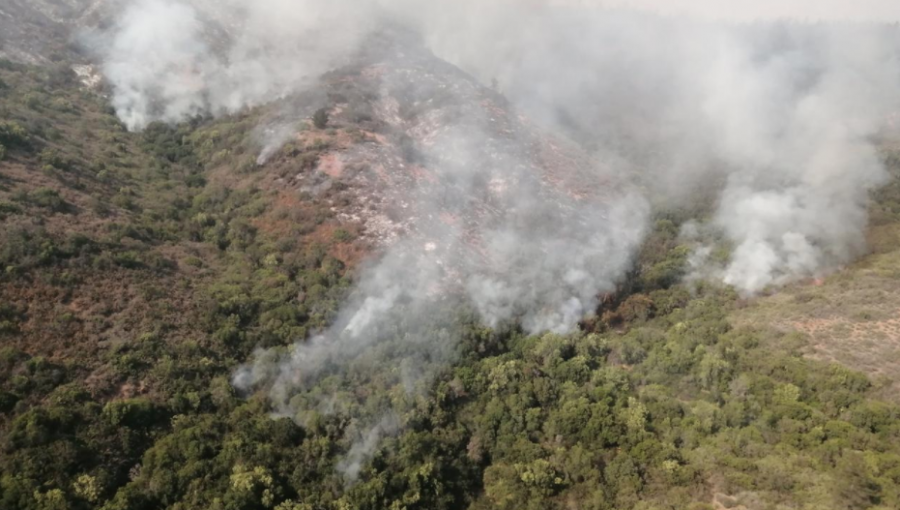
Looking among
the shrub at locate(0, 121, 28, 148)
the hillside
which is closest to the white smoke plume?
the hillside

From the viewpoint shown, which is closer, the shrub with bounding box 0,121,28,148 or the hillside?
the hillside

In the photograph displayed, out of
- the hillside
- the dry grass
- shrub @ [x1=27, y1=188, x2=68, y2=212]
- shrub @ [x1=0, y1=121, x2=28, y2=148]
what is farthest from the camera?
shrub @ [x1=0, y1=121, x2=28, y2=148]

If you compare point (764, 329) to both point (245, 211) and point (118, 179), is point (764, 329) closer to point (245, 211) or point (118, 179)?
point (245, 211)

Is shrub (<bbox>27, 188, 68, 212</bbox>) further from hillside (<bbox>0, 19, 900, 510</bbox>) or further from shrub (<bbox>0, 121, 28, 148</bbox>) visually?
shrub (<bbox>0, 121, 28, 148</bbox>)

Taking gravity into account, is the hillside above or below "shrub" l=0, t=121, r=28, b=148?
below

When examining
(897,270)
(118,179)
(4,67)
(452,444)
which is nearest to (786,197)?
(897,270)

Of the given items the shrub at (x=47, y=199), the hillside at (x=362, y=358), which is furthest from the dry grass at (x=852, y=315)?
the shrub at (x=47, y=199)
